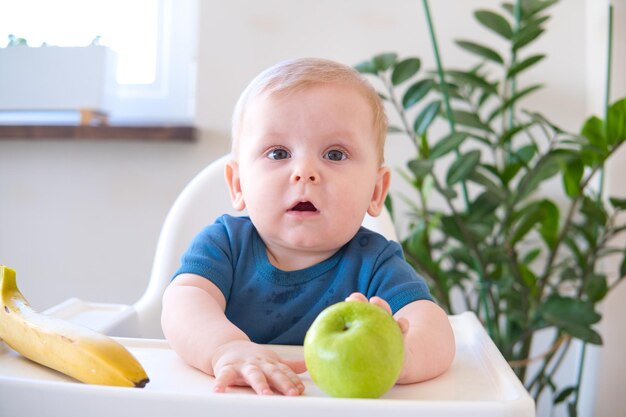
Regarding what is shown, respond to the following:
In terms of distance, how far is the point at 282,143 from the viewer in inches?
33.2

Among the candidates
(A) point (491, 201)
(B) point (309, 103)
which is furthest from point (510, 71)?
(B) point (309, 103)

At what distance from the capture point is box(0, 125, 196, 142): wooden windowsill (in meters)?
1.97

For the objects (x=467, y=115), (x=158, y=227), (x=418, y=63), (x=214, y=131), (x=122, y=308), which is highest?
(x=418, y=63)

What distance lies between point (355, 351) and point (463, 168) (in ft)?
3.54

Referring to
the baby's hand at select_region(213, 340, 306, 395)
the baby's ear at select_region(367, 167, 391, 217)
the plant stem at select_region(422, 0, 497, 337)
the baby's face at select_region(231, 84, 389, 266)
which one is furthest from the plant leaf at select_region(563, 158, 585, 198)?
the baby's hand at select_region(213, 340, 306, 395)

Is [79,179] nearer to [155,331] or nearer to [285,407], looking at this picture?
[155,331]

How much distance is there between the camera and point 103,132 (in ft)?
6.57

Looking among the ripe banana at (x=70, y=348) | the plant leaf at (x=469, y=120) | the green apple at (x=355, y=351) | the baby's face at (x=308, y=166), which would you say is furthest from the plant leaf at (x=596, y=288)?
the ripe banana at (x=70, y=348)

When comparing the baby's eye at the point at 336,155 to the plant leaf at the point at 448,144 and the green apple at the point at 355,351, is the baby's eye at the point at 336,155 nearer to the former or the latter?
the green apple at the point at 355,351

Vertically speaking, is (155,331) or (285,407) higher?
(285,407)

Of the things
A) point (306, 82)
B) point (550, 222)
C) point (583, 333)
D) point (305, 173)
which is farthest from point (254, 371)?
point (550, 222)

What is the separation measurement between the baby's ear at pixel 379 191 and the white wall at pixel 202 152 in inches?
38.1

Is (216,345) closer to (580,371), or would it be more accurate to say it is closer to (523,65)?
(523,65)

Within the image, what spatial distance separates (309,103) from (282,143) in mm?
59
